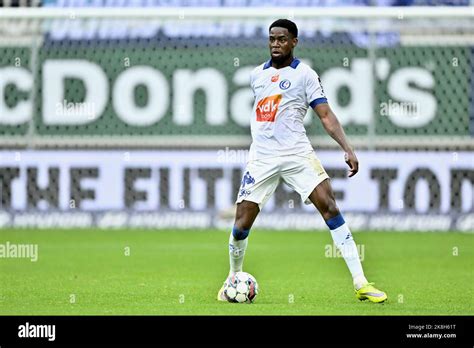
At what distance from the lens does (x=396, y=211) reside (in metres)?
18.3

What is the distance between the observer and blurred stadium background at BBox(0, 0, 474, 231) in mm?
18297

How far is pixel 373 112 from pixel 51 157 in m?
4.82

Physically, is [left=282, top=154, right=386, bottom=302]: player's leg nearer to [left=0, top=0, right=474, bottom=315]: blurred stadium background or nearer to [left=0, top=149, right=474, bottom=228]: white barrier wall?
[left=0, top=0, right=474, bottom=315]: blurred stadium background

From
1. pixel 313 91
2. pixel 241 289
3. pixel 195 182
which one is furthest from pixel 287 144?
pixel 195 182

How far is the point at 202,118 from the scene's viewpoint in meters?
19.4

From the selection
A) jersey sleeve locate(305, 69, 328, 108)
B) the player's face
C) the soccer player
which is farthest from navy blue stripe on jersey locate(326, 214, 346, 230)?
the player's face

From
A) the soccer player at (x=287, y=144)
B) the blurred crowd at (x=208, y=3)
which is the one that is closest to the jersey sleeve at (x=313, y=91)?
the soccer player at (x=287, y=144)

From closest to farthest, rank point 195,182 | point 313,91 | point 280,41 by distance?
point 280,41 → point 313,91 → point 195,182

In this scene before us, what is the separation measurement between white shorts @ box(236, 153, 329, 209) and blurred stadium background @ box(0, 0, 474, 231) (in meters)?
8.23

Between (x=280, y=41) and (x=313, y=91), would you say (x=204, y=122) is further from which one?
(x=280, y=41)

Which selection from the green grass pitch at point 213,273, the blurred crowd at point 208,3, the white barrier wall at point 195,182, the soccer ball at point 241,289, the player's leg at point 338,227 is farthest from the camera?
the blurred crowd at point 208,3

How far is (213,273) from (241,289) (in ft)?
9.53

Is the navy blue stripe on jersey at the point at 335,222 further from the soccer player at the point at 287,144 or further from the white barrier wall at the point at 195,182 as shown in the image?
the white barrier wall at the point at 195,182

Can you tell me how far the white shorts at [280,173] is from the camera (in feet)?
31.7
